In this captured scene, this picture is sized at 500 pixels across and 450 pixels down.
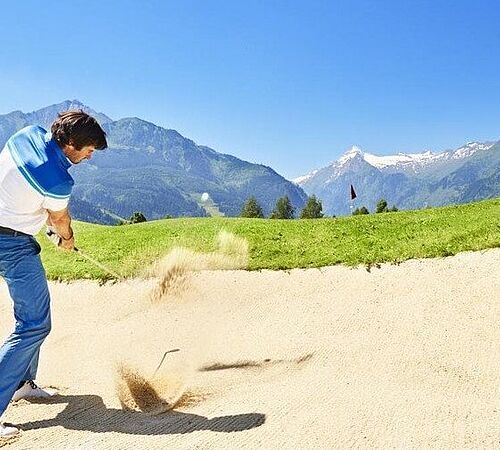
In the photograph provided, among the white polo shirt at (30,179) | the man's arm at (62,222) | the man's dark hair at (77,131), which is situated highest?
the man's dark hair at (77,131)

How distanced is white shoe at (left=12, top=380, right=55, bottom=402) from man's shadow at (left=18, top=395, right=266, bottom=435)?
0.59 metres

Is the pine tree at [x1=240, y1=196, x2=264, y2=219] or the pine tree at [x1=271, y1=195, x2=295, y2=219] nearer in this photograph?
the pine tree at [x1=240, y1=196, x2=264, y2=219]

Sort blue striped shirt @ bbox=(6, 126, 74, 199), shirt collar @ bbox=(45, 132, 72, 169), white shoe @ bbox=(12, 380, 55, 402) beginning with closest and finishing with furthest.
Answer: blue striped shirt @ bbox=(6, 126, 74, 199) → shirt collar @ bbox=(45, 132, 72, 169) → white shoe @ bbox=(12, 380, 55, 402)

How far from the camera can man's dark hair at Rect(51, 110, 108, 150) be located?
19.2ft

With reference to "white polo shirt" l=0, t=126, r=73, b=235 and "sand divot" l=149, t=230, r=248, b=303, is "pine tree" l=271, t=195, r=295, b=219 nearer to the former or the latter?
"sand divot" l=149, t=230, r=248, b=303

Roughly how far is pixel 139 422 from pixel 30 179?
3163 mm

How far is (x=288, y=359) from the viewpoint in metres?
8.60

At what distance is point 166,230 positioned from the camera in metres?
18.2

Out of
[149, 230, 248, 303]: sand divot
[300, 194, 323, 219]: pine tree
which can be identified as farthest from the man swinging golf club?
[300, 194, 323, 219]: pine tree

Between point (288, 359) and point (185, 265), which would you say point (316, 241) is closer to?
point (185, 265)

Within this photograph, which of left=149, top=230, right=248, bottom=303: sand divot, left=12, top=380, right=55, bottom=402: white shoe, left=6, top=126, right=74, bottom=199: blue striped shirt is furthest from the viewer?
left=149, top=230, right=248, bottom=303: sand divot

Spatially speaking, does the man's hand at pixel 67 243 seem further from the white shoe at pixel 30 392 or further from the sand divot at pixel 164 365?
the sand divot at pixel 164 365

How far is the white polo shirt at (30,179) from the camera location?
5.61 metres

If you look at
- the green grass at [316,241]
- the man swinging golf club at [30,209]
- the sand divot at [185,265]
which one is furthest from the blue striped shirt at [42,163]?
the green grass at [316,241]
